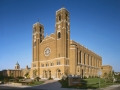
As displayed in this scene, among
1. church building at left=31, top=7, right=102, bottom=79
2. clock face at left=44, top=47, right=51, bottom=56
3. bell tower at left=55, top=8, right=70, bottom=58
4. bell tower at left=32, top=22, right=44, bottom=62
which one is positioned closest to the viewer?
bell tower at left=55, top=8, right=70, bottom=58

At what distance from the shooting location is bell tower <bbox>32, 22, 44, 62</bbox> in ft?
193

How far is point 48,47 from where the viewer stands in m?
55.0

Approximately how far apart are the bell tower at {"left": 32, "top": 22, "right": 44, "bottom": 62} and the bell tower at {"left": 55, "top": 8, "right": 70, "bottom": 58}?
10.7 meters

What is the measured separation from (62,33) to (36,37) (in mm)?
15341

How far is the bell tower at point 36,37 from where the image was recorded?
58.8 meters

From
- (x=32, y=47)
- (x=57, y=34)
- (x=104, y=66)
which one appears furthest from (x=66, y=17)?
(x=104, y=66)

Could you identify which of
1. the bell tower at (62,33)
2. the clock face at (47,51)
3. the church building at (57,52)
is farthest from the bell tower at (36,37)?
the bell tower at (62,33)

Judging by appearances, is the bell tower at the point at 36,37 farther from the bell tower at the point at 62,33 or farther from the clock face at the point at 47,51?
the bell tower at the point at 62,33

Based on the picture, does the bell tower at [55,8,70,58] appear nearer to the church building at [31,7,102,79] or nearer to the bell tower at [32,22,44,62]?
the church building at [31,7,102,79]

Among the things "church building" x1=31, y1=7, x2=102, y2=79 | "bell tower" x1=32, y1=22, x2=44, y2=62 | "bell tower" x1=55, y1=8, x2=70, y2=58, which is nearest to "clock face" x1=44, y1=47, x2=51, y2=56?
"church building" x1=31, y1=7, x2=102, y2=79

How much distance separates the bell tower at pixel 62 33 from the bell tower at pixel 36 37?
10.7 metres

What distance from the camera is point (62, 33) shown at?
4881 cm

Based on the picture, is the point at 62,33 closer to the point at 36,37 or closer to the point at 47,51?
the point at 47,51

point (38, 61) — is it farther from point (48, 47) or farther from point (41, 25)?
point (41, 25)
